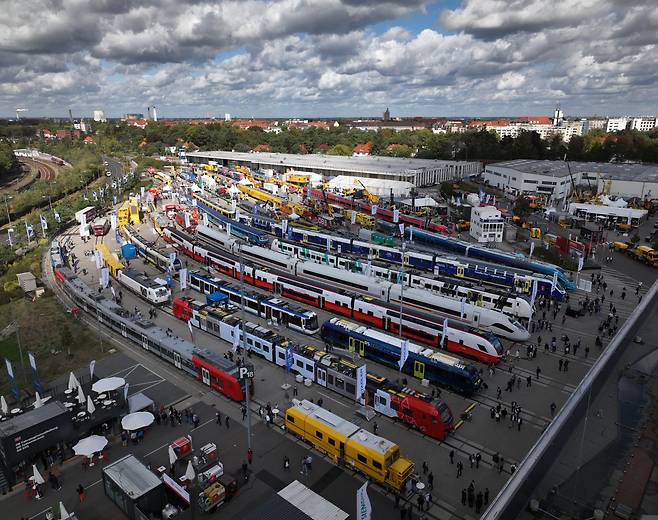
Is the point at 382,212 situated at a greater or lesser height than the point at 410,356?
greater

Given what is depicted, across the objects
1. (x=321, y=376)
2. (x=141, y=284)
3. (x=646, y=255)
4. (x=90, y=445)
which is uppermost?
(x=141, y=284)

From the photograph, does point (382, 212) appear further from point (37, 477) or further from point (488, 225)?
point (37, 477)

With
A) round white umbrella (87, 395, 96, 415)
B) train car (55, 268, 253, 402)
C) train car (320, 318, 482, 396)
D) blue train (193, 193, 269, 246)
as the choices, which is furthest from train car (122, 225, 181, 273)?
round white umbrella (87, 395, 96, 415)

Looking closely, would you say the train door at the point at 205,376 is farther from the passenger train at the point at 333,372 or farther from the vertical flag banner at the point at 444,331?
the vertical flag banner at the point at 444,331

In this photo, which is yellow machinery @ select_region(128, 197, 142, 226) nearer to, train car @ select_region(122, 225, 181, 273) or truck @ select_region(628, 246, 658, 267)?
train car @ select_region(122, 225, 181, 273)

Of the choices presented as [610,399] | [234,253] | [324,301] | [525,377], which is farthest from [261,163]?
[610,399]

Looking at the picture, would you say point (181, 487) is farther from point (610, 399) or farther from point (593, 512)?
point (610, 399)

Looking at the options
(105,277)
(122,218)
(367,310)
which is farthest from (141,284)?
(122,218)
